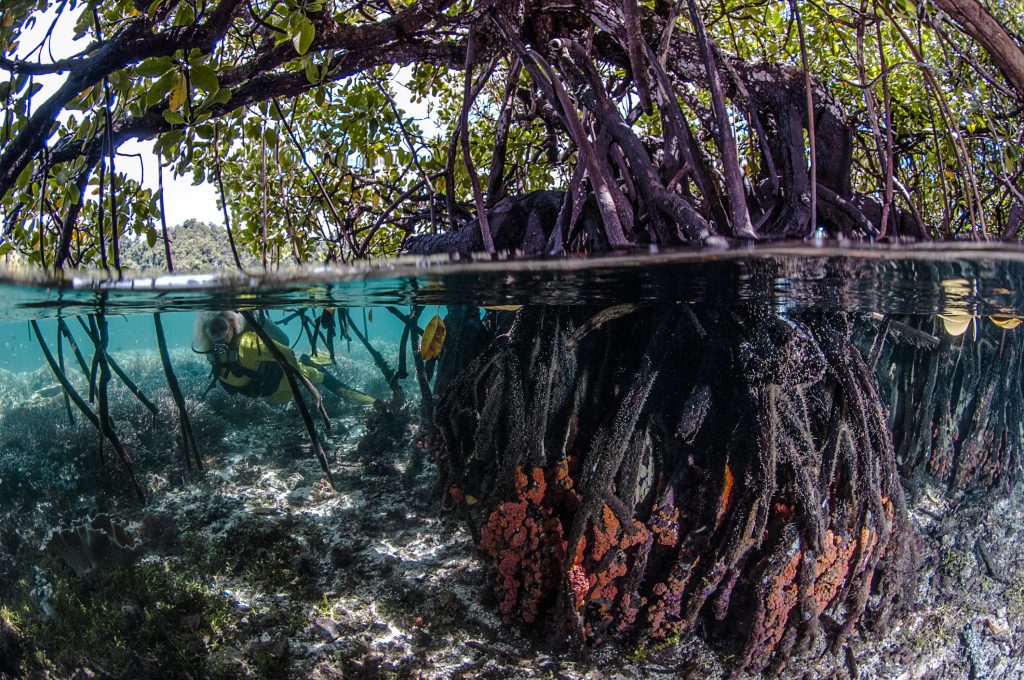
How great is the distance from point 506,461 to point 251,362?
97cm

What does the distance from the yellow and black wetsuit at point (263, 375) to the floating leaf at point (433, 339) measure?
248 mm

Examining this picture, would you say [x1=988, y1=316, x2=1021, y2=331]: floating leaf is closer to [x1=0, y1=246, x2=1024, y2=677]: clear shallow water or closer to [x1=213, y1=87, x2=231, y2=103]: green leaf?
[x1=0, y1=246, x2=1024, y2=677]: clear shallow water

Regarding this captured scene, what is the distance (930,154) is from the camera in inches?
193

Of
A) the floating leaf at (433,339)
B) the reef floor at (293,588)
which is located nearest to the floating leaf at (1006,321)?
the reef floor at (293,588)

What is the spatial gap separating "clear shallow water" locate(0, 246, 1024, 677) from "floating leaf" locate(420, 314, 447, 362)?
2 cm

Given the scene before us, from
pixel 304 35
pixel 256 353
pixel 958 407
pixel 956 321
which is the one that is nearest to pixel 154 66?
pixel 304 35

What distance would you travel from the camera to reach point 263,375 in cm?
225

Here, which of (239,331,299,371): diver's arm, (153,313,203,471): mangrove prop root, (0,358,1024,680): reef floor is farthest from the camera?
(239,331,299,371): diver's arm

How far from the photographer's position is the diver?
222cm

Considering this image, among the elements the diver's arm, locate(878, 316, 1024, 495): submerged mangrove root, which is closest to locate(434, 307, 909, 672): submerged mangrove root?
locate(878, 316, 1024, 495): submerged mangrove root

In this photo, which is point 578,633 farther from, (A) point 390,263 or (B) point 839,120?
(B) point 839,120

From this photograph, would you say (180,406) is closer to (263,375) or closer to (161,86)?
(263,375)

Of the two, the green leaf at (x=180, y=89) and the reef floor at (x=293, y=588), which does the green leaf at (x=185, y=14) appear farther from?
the reef floor at (x=293, y=588)

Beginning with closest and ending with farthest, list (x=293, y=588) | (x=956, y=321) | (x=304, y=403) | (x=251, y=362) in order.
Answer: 1. (x=293, y=588)
2. (x=304, y=403)
3. (x=251, y=362)
4. (x=956, y=321)
